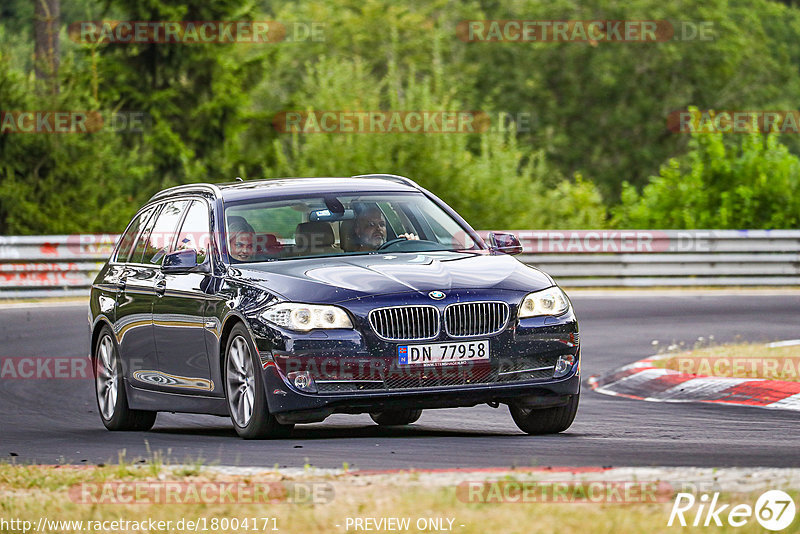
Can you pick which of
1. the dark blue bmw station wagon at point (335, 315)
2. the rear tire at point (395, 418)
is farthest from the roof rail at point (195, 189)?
the rear tire at point (395, 418)

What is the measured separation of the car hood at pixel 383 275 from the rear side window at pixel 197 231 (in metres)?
0.61

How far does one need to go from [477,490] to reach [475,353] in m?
2.65

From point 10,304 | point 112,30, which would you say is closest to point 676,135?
point 112,30

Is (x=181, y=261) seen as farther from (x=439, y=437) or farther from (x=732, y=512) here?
(x=732, y=512)

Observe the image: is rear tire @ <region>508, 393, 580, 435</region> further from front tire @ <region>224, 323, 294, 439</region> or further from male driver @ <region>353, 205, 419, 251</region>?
front tire @ <region>224, 323, 294, 439</region>

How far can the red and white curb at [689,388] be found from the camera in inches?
451

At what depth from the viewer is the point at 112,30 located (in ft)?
131

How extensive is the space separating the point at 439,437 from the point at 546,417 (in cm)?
69

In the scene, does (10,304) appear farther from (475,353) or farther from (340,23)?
(340,23)

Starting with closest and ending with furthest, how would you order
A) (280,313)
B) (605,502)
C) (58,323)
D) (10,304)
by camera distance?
(605,502), (280,313), (58,323), (10,304)

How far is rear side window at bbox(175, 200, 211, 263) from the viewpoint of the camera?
1009cm

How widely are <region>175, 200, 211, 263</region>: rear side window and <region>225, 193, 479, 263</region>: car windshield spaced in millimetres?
186

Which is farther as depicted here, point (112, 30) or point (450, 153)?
point (112, 30)

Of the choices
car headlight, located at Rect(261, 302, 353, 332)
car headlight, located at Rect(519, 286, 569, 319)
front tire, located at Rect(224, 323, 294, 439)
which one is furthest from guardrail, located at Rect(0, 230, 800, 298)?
car headlight, located at Rect(261, 302, 353, 332)
